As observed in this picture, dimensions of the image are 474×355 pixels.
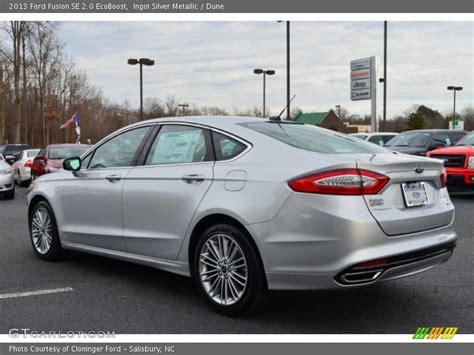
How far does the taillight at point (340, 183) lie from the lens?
11.9 feet

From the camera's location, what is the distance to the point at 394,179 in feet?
12.5

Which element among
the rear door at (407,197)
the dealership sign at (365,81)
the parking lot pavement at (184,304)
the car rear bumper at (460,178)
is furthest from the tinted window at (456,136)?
the dealership sign at (365,81)

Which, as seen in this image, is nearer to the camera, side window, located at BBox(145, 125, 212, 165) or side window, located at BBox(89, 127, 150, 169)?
side window, located at BBox(145, 125, 212, 165)

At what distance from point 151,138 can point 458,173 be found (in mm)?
8949

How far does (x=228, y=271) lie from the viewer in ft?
13.5

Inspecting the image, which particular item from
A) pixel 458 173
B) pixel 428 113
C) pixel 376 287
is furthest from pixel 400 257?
pixel 428 113

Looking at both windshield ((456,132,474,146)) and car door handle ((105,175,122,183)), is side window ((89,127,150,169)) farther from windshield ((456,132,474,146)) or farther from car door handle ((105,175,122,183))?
windshield ((456,132,474,146))

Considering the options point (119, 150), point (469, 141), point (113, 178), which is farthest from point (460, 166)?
point (113, 178)

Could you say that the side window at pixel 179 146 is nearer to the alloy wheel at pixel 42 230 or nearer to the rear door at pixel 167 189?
the rear door at pixel 167 189

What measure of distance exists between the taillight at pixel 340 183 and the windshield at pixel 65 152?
10929 millimetres

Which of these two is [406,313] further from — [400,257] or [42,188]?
[42,188]

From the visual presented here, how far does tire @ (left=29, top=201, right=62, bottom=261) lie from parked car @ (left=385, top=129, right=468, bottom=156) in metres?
10.6

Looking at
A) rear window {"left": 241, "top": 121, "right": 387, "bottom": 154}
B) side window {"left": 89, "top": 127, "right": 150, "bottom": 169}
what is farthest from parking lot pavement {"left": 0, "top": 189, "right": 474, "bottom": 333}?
rear window {"left": 241, "top": 121, "right": 387, "bottom": 154}

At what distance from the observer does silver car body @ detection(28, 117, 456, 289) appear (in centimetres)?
362
